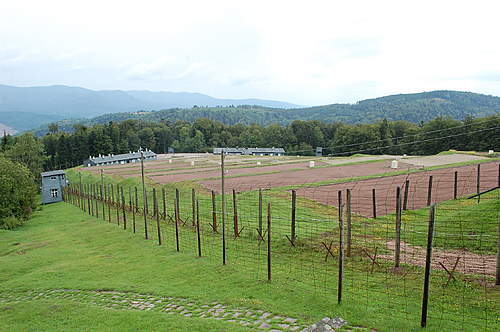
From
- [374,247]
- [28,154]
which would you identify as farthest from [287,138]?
[374,247]

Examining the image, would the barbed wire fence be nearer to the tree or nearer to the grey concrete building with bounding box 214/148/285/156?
the tree

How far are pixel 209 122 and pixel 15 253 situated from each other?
11914 cm

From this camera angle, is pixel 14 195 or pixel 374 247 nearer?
pixel 374 247

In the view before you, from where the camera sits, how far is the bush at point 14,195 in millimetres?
37875

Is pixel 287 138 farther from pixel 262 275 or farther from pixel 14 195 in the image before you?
pixel 262 275

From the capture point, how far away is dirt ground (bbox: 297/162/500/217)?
27.5 meters

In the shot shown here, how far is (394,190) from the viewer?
33.6 meters

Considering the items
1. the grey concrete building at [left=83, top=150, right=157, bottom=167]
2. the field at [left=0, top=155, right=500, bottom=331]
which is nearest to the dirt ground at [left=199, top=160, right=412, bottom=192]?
the field at [left=0, top=155, right=500, bottom=331]

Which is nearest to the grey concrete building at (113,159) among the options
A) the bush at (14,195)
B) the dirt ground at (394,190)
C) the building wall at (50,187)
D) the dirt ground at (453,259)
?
the building wall at (50,187)

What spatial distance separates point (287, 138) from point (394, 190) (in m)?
92.9

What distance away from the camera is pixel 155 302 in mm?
13477

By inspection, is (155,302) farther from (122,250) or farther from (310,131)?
(310,131)

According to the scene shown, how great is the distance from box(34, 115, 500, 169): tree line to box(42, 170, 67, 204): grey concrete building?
3886cm

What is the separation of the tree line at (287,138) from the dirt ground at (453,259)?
62617mm
